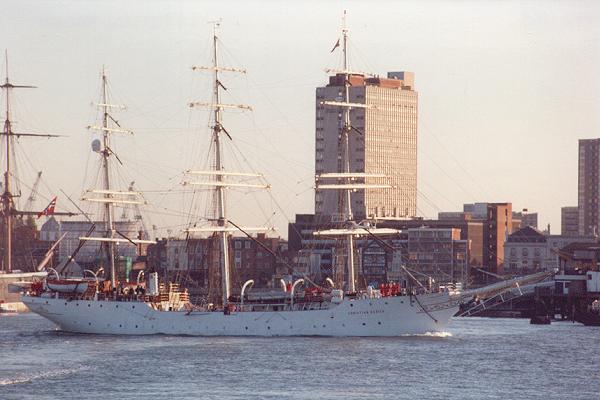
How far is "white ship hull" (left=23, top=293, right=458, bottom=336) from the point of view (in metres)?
113

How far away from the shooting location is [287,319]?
115625mm

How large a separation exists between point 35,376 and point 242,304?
34.2m

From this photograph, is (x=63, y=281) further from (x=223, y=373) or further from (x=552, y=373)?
(x=552, y=373)

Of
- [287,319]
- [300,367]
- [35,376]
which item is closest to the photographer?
[35,376]

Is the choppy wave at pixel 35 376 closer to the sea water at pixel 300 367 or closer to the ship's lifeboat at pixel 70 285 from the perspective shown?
the sea water at pixel 300 367

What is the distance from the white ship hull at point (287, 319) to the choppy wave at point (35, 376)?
26464 millimetres

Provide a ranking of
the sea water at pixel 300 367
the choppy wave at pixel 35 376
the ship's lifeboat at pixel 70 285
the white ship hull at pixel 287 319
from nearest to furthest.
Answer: the sea water at pixel 300 367, the choppy wave at pixel 35 376, the white ship hull at pixel 287 319, the ship's lifeboat at pixel 70 285

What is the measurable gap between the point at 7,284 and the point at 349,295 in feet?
264

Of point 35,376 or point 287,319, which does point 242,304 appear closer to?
point 287,319

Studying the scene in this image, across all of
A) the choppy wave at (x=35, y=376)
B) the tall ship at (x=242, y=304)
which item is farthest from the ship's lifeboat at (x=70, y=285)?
the choppy wave at (x=35, y=376)

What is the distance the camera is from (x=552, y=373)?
296 feet

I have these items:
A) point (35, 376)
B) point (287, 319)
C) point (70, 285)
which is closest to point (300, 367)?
point (35, 376)

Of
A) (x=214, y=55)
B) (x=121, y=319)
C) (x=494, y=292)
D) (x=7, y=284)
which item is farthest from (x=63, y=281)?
(x=7, y=284)

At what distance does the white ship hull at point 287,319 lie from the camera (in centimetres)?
11344
